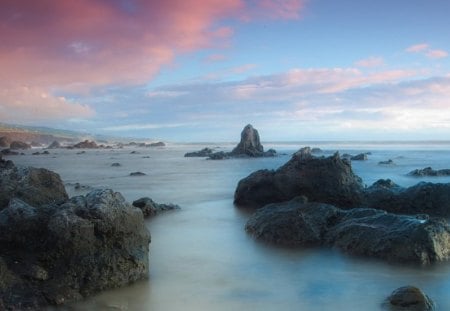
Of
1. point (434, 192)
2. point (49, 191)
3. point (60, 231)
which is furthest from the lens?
point (434, 192)

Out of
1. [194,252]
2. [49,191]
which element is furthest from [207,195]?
[194,252]

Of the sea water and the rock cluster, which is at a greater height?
the rock cluster

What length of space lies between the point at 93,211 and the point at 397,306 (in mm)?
4258

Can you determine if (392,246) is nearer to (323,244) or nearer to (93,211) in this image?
(323,244)

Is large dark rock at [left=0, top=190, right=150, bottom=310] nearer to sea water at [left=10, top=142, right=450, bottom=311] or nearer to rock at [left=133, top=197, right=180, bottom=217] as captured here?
sea water at [left=10, top=142, right=450, bottom=311]

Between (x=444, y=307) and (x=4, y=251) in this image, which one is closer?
(x=444, y=307)

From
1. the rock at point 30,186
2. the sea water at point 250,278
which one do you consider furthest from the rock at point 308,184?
the rock at point 30,186

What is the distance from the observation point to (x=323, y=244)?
28.5ft

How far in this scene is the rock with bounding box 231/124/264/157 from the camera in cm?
4819

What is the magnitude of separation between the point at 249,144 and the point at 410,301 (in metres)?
44.0

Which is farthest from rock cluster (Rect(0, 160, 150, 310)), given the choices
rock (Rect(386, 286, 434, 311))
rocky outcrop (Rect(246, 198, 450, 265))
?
rock (Rect(386, 286, 434, 311))

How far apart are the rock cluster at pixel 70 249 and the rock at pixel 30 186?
299 cm

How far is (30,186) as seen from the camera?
33.9ft

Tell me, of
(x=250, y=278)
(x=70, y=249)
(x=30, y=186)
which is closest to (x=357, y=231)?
(x=250, y=278)
